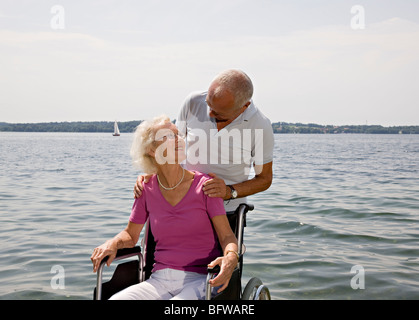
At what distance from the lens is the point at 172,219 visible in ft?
8.69

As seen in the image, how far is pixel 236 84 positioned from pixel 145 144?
551 mm

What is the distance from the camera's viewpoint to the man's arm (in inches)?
103

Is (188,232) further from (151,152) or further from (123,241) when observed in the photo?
(151,152)

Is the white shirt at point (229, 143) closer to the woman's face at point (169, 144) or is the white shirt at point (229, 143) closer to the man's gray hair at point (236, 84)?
the man's gray hair at point (236, 84)

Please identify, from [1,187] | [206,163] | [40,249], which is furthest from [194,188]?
[1,187]

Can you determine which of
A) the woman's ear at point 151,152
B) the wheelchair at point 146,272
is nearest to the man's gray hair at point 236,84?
the woman's ear at point 151,152

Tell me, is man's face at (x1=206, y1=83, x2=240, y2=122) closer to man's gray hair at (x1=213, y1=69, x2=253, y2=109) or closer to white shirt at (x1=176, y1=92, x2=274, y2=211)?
man's gray hair at (x1=213, y1=69, x2=253, y2=109)

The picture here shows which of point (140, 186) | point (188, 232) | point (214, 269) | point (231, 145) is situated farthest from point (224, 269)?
point (231, 145)

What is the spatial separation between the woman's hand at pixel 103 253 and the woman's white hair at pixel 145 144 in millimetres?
434

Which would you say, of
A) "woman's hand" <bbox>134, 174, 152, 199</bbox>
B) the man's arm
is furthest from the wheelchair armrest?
"woman's hand" <bbox>134, 174, 152, 199</bbox>

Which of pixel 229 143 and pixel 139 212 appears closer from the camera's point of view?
pixel 139 212

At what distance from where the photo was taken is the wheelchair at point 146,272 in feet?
8.05
